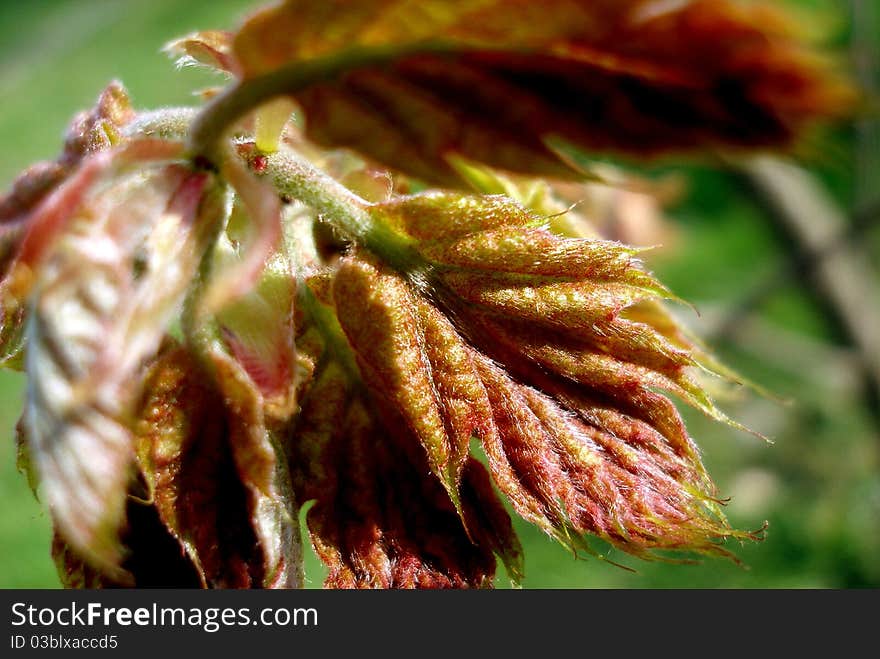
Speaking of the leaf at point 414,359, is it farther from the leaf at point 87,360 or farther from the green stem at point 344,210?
the leaf at point 87,360

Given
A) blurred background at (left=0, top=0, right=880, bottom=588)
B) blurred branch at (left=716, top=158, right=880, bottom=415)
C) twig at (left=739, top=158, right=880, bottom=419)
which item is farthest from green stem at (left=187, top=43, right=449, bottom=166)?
twig at (left=739, top=158, right=880, bottom=419)

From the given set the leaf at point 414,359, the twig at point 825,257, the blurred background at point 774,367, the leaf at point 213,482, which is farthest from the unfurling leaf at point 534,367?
the twig at point 825,257

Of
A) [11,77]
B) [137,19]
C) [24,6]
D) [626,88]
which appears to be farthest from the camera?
[24,6]

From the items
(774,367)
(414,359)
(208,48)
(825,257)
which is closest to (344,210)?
(414,359)

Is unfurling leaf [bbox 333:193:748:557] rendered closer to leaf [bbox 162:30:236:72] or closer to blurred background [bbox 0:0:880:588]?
leaf [bbox 162:30:236:72]

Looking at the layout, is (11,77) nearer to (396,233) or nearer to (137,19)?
(137,19)

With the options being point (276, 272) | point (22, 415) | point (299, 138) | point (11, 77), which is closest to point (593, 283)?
point (276, 272)

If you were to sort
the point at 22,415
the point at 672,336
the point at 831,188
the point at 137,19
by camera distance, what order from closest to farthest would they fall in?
the point at 22,415 → the point at 672,336 → the point at 831,188 → the point at 137,19
